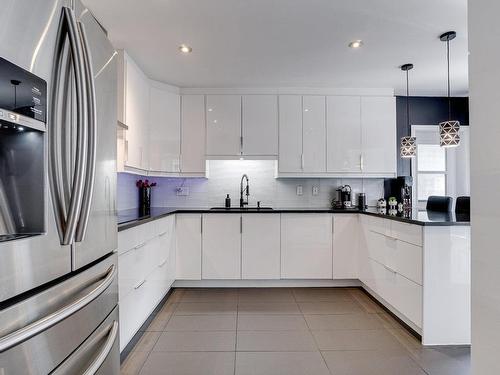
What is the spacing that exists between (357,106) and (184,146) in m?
2.21

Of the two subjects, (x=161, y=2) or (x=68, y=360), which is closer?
(x=68, y=360)

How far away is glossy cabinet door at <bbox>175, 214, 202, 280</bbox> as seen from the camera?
334 centimetres

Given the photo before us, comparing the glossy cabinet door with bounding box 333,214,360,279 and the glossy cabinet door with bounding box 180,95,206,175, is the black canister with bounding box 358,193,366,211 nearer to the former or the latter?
the glossy cabinet door with bounding box 333,214,360,279

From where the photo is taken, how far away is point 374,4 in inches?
81.0

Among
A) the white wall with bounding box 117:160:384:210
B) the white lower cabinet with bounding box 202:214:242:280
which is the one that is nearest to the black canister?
the white wall with bounding box 117:160:384:210

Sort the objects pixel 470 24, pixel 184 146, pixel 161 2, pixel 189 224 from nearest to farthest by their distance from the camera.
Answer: pixel 470 24
pixel 161 2
pixel 189 224
pixel 184 146

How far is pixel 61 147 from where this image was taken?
2.90 ft

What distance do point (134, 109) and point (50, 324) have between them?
8.23 feet

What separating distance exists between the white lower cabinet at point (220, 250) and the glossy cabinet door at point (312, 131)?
1229mm

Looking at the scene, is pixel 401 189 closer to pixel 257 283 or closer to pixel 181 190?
pixel 257 283

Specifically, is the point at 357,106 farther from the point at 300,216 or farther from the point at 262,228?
the point at 262,228

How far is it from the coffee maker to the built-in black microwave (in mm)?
3686

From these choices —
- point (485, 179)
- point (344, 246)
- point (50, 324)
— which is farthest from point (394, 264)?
point (50, 324)

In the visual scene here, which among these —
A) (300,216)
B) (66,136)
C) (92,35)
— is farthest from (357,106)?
(66,136)
